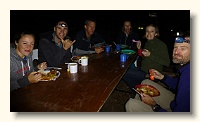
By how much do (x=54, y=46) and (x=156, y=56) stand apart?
2.25 meters

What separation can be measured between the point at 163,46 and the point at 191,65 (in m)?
1.64

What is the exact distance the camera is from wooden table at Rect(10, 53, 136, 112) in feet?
4.80

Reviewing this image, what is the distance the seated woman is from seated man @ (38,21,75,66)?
5.51ft

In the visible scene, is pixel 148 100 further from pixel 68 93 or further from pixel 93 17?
pixel 93 17

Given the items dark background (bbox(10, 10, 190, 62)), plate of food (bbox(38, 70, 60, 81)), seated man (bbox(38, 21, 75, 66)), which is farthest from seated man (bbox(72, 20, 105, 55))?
dark background (bbox(10, 10, 190, 62))

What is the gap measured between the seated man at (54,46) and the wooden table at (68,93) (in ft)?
2.52

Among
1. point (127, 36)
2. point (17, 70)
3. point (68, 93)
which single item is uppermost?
point (127, 36)

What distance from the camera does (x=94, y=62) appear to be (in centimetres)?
302

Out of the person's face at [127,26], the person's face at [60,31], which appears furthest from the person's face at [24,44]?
the person's face at [127,26]

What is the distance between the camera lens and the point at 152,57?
340 centimetres

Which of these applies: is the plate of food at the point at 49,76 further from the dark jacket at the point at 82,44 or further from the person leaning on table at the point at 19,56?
the dark jacket at the point at 82,44

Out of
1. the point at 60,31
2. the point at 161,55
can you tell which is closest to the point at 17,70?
the point at 60,31

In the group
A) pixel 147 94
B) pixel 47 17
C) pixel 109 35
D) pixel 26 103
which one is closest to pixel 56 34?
pixel 26 103

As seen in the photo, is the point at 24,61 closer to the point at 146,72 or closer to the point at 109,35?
the point at 146,72
